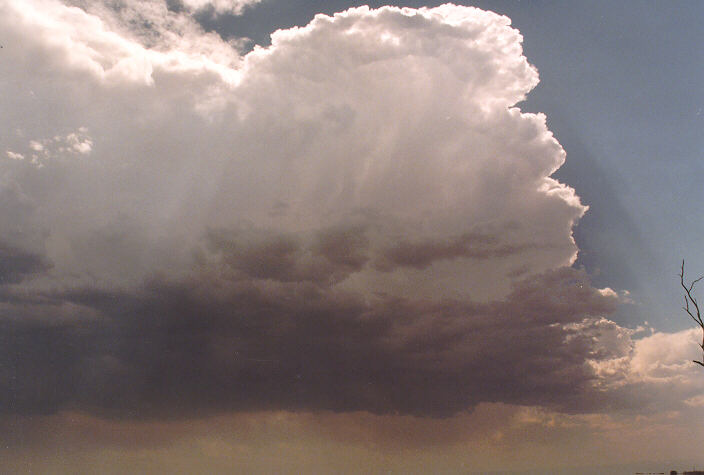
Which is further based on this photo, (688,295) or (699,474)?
(699,474)

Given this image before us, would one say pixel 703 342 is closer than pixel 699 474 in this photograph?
Yes

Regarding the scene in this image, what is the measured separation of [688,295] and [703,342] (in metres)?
2.28

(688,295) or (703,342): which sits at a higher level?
(688,295)

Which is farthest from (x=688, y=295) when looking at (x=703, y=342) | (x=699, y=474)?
(x=699, y=474)

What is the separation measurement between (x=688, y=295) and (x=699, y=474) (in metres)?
9.95

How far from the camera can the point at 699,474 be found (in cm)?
2909

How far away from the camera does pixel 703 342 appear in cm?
2455

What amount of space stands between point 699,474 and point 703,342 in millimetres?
8961

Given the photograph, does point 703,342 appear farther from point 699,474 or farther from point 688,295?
point 699,474

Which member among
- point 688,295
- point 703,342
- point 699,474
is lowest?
point 699,474

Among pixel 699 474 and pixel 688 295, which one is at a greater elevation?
pixel 688 295

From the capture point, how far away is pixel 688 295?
2591 centimetres
